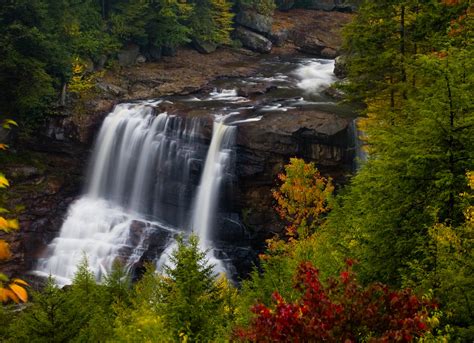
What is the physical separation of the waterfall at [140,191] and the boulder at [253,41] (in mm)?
23642

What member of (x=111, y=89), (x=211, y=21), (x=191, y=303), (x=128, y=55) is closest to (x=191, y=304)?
(x=191, y=303)

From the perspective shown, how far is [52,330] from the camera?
11.3 meters

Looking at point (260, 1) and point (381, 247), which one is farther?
point (260, 1)

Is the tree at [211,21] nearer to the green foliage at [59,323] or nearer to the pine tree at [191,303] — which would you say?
the pine tree at [191,303]

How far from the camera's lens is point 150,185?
99.5 feet

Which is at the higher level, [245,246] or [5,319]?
[245,246]

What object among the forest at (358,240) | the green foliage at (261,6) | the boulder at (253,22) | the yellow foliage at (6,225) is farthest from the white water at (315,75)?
the yellow foliage at (6,225)

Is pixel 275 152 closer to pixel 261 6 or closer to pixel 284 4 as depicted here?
pixel 261 6

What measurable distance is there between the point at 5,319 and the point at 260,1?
1919 inches

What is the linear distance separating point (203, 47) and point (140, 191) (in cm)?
2379

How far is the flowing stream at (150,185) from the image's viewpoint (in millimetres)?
26422

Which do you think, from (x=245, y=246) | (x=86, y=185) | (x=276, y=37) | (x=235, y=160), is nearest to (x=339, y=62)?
(x=276, y=37)

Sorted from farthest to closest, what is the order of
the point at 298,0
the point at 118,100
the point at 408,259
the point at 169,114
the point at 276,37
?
the point at 298,0 < the point at 276,37 < the point at 118,100 < the point at 169,114 < the point at 408,259

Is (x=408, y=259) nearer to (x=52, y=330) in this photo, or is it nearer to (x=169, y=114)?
(x=52, y=330)
